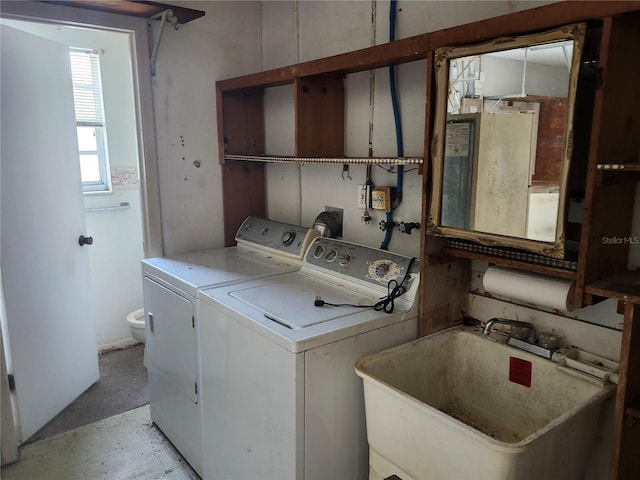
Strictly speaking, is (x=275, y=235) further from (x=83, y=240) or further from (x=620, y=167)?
(x=620, y=167)

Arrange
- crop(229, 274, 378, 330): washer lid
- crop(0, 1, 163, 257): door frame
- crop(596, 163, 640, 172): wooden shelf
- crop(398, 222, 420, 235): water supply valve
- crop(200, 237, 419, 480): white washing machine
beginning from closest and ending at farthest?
1. crop(596, 163, 640, 172): wooden shelf
2. crop(200, 237, 419, 480): white washing machine
3. crop(229, 274, 378, 330): washer lid
4. crop(398, 222, 420, 235): water supply valve
5. crop(0, 1, 163, 257): door frame

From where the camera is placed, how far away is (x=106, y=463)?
2299 mm

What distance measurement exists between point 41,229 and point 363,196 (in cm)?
169

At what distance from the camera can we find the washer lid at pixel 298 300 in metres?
1.66

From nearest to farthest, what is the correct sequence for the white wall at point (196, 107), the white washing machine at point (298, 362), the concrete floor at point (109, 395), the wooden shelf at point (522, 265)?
the wooden shelf at point (522, 265)
the white washing machine at point (298, 362)
the white wall at point (196, 107)
the concrete floor at point (109, 395)

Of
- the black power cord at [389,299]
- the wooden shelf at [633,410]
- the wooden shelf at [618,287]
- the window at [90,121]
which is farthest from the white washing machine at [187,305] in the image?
the wooden shelf at [633,410]

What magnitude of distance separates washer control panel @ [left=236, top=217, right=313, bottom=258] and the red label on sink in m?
1.05

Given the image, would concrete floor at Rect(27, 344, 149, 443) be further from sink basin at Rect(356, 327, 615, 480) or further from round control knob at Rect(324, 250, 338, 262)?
sink basin at Rect(356, 327, 615, 480)

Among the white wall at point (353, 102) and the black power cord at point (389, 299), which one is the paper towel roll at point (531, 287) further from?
the white wall at point (353, 102)

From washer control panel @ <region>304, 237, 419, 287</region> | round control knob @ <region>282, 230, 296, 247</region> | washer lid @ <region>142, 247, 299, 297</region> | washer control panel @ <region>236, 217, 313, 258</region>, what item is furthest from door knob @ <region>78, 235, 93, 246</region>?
washer control panel @ <region>304, 237, 419, 287</region>

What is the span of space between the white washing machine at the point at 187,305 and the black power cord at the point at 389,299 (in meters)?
0.48

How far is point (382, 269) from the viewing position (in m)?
1.90

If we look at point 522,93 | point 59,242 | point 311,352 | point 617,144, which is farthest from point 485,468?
point 59,242

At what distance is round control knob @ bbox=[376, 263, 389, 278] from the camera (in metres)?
1.88
